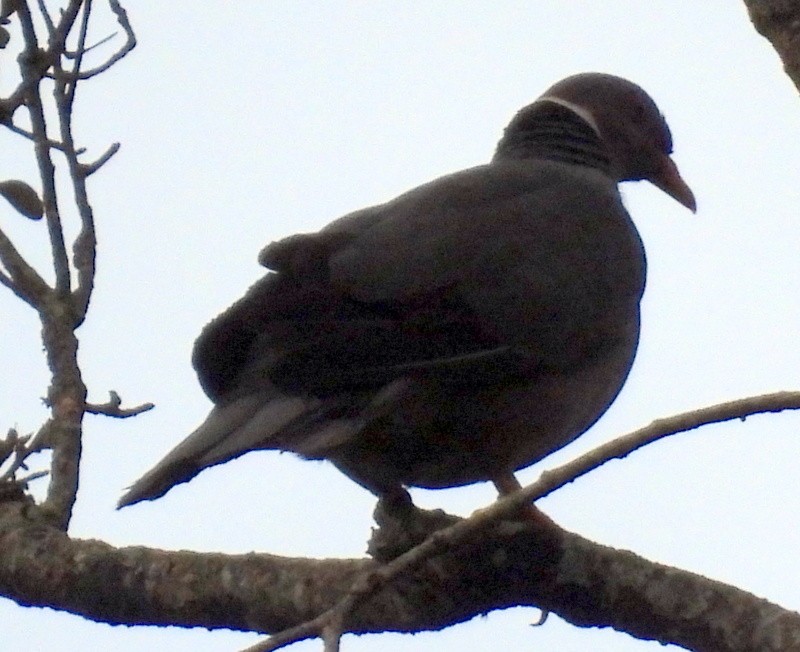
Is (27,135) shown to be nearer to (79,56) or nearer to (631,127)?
(79,56)

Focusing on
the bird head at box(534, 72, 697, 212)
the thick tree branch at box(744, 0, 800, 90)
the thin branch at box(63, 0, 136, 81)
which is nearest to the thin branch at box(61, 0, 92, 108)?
the thin branch at box(63, 0, 136, 81)

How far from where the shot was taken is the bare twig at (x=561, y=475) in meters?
2.05

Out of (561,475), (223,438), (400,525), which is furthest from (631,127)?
(561,475)

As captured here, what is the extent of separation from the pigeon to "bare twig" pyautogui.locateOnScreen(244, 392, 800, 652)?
843 mm

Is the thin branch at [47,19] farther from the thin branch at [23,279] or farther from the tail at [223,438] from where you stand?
the tail at [223,438]

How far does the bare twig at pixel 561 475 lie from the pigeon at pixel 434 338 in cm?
84

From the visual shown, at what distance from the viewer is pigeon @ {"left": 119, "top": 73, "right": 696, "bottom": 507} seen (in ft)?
10.0

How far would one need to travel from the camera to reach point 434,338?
10.6 feet

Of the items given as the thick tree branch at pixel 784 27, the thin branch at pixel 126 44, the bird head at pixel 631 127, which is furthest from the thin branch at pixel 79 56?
the bird head at pixel 631 127

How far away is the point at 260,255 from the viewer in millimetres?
3326

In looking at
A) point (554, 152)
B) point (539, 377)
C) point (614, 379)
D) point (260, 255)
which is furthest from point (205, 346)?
point (554, 152)

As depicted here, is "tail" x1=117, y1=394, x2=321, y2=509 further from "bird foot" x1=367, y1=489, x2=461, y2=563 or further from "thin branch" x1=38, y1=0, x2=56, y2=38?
"thin branch" x1=38, y1=0, x2=56, y2=38

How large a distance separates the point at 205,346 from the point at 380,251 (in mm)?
448

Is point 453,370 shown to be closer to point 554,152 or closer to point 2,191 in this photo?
point 2,191
